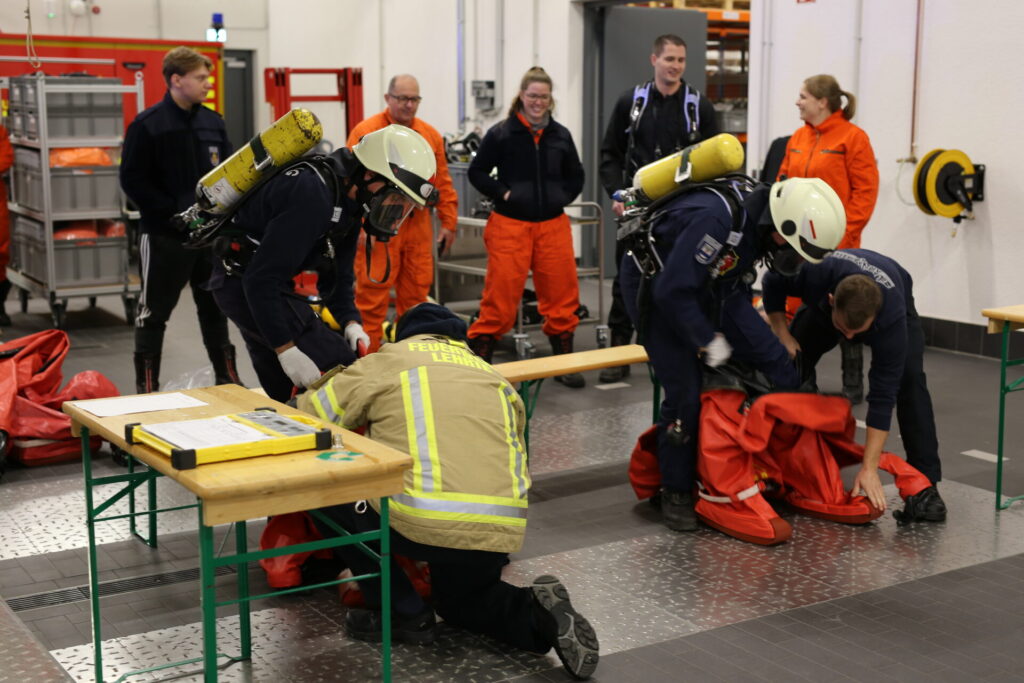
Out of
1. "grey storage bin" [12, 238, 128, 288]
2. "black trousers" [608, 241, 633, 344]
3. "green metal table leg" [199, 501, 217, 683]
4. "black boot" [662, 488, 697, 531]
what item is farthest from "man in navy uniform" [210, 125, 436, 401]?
"grey storage bin" [12, 238, 128, 288]

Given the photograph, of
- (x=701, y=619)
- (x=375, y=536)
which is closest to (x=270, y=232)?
(x=375, y=536)

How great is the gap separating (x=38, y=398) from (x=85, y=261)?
3.60 metres

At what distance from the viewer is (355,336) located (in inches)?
181

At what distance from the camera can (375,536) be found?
287cm

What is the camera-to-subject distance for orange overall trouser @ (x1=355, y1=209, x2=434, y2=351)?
22.5ft

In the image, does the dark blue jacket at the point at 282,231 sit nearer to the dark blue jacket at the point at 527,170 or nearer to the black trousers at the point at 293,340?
the black trousers at the point at 293,340

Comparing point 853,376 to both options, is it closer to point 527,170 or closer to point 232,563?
point 527,170

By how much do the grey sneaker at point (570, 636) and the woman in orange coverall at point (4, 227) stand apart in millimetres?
7129

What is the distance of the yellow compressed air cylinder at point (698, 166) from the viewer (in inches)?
178

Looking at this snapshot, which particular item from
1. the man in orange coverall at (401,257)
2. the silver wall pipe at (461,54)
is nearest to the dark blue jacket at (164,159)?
the man in orange coverall at (401,257)

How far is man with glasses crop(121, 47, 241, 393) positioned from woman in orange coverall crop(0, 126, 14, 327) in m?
3.51

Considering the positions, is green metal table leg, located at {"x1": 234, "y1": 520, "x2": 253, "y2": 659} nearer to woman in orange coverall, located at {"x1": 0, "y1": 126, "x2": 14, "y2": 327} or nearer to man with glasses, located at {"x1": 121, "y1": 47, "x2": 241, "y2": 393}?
man with glasses, located at {"x1": 121, "y1": 47, "x2": 241, "y2": 393}

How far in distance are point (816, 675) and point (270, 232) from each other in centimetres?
225

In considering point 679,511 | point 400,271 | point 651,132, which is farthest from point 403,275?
point 679,511
